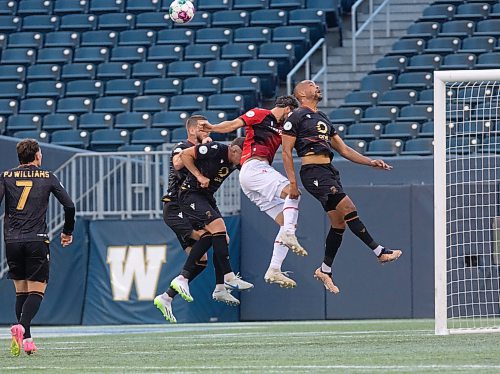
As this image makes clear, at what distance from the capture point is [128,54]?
2588 cm

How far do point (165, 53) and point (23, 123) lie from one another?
3147 mm

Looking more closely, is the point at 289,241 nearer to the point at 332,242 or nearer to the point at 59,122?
the point at 332,242

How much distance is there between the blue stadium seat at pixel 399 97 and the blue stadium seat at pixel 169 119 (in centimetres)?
351

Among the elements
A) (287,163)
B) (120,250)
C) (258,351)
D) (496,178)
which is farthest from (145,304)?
(258,351)

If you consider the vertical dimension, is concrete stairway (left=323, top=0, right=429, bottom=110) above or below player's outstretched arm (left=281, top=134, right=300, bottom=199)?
above

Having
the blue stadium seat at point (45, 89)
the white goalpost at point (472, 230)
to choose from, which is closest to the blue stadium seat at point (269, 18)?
the blue stadium seat at point (45, 89)

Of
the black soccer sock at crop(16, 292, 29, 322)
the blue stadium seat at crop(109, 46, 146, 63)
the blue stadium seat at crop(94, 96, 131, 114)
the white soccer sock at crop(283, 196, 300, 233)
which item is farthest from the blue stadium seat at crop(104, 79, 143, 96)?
the black soccer sock at crop(16, 292, 29, 322)

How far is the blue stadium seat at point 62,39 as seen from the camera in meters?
26.7

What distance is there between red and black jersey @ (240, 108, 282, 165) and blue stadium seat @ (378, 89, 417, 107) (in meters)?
9.17

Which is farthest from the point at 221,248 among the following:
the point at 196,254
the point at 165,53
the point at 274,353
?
the point at 165,53

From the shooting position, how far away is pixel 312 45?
25016 mm

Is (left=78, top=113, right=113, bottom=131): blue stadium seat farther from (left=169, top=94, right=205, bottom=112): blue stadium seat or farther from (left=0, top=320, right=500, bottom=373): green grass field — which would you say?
(left=0, top=320, right=500, bottom=373): green grass field

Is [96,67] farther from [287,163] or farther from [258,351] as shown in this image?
[258,351]

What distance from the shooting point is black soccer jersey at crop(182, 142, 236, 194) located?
13.9 meters
